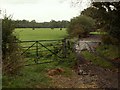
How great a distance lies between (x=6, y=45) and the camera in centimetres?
1606

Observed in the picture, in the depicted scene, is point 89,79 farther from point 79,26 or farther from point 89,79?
point 79,26

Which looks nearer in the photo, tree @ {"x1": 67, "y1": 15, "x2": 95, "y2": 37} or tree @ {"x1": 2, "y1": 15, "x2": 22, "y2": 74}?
tree @ {"x1": 2, "y1": 15, "x2": 22, "y2": 74}

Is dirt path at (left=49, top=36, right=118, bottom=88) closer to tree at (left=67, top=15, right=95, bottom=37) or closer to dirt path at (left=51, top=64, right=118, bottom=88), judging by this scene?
dirt path at (left=51, top=64, right=118, bottom=88)

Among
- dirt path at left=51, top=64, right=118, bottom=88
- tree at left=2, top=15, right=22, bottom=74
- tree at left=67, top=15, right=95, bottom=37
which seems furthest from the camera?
tree at left=67, top=15, right=95, bottom=37

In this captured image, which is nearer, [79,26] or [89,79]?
[89,79]

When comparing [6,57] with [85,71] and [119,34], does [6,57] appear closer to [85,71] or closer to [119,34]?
[85,71]

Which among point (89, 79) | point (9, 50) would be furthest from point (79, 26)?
point (9, 50)

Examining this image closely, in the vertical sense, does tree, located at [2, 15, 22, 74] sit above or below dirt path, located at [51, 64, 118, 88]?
above

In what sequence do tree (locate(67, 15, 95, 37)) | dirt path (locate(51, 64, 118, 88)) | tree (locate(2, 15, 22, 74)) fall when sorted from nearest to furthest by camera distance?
tree (locate(2, 15, 22, 74)) → dirt path (locate(51, 64, 118, 88)) → tree (locate(67, 15, 95, 37))

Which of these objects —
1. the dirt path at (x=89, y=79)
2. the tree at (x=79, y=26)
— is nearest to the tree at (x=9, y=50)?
the dirt path at (x=89, y=79)

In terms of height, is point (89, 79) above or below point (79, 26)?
below

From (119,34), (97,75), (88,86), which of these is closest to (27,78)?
(88,86)

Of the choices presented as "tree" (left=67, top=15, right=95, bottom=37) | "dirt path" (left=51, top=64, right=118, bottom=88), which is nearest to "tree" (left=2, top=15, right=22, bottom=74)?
"dirt path" (left=51, top=64, right=118, bottom=88)

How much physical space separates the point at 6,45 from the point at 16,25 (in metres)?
1.58
